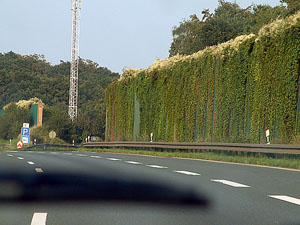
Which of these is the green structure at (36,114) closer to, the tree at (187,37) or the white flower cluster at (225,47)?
the tree at (187,37)

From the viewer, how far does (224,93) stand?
26.7m

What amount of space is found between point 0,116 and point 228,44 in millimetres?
69104

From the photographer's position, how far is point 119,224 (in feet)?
21.8

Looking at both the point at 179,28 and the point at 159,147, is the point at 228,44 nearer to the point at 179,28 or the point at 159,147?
the point at 159,147

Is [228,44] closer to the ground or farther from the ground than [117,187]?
farther from the ground

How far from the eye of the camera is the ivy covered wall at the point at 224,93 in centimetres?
2159

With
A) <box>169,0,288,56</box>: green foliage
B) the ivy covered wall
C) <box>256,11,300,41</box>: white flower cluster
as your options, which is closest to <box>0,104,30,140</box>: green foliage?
<box>169,0,288,56</box>: green foliage

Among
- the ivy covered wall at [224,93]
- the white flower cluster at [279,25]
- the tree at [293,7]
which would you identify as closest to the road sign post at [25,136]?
the ivy covered wall at [224,93]

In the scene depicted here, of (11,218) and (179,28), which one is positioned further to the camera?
(179,28)

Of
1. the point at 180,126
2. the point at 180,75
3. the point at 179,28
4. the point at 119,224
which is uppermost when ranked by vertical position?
the point at 179,28

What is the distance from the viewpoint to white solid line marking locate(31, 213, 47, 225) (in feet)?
22.0

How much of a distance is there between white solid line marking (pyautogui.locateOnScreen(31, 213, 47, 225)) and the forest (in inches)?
2835

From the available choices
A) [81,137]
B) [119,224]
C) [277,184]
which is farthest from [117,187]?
[81,137]

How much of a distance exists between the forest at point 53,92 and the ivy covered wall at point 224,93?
44330 mm
